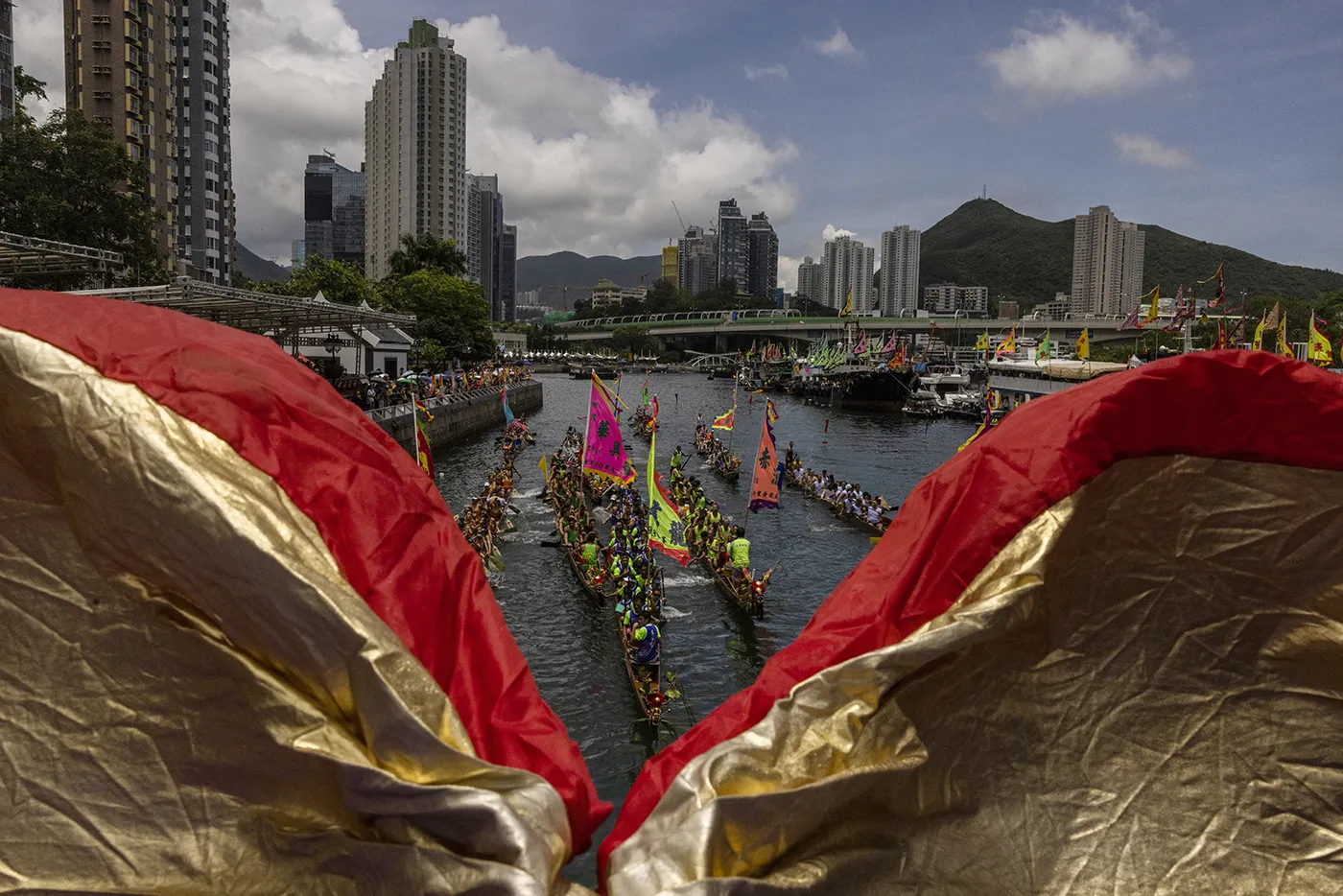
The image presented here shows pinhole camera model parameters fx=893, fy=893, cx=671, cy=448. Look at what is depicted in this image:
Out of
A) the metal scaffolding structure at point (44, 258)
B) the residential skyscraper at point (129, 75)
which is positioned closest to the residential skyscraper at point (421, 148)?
the residential skyscraper at point (129, 75)

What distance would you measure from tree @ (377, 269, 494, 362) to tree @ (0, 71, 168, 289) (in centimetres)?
3234

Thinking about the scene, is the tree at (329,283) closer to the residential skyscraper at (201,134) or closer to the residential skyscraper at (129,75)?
the residential skyscraper at (201,134)

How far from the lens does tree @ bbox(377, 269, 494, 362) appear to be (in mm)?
71938

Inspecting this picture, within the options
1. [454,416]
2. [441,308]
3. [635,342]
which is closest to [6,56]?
[454,416]

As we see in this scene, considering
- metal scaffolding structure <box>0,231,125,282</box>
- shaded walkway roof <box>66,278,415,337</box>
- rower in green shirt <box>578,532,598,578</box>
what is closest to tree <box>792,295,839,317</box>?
shaded walkway roof <box>66,278,415,337</box>

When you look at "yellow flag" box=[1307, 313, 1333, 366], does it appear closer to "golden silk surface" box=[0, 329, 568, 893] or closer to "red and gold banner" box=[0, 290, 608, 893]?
"red and gold banner" box=[0, 290, 608, 893]

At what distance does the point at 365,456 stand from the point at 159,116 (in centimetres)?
6996

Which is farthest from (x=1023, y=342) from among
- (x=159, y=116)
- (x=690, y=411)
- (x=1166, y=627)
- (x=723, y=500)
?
(x=1166, y=627)

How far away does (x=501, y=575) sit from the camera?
23016mm

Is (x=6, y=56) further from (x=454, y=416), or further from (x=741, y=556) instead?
(x=741, y=556)

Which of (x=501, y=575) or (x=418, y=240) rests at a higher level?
(x=418, y=240)

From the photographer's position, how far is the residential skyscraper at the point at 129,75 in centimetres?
5500

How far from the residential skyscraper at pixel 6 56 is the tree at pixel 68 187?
383 inches

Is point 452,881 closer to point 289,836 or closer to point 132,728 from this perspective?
point 289,836
